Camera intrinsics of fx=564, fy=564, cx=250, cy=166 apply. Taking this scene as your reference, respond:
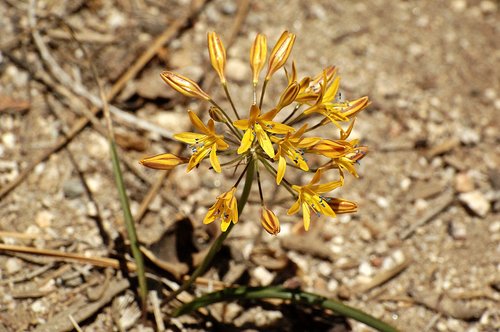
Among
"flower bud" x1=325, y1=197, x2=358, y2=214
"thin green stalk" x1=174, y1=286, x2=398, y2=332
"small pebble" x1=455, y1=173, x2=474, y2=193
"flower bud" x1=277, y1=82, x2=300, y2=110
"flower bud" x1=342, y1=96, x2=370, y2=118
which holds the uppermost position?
"flower bud" x1=277, y1=82, x2=300, y2=110

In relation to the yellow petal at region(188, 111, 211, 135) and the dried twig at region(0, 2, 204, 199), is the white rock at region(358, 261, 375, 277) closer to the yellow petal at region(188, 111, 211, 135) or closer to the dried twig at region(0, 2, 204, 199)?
the yellow petal at region(188, 111, 211, 135)

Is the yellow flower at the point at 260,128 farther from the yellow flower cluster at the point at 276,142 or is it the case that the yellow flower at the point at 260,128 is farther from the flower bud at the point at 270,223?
the flower bud at the point at 270,223

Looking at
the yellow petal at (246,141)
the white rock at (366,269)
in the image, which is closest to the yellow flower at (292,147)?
the yellow petal at (246,141)

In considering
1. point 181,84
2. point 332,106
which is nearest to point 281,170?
point 332,106

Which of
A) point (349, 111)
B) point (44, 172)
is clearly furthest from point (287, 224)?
point (44, 172)

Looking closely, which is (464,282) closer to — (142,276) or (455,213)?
(455,213)

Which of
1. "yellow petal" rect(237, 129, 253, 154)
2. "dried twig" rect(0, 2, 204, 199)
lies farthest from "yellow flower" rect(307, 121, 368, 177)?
"dried twig" rect(0, 2, 204, 199)
